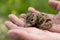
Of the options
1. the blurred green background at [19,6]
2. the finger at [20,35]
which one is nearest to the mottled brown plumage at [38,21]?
the finger at [20,35]

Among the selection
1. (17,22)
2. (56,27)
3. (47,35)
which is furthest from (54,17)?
(47,35)

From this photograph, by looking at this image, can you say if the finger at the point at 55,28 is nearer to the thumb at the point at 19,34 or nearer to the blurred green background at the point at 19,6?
the thumb at the point at 19,34

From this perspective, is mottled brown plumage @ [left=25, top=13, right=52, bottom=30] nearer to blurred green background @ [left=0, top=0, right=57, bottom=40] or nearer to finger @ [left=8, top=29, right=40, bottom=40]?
finger @ [left=8, top=29, right=40, bottom=40]

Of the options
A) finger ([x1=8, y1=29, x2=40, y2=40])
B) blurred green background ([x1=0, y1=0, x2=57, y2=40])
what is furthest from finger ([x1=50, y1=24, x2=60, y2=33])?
blurred green background ([x1=0, y1=0, x2=57, y2=40])

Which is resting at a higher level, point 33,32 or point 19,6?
point 19,6

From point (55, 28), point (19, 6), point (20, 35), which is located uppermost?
point (19, 6)

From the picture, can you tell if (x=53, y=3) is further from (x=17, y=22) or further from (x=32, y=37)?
(x=32, y=37)

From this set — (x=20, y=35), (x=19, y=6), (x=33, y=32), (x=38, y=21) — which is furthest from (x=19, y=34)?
(x=19, y=6)

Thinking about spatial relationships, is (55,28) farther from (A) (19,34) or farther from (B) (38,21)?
(A) (19,34)
